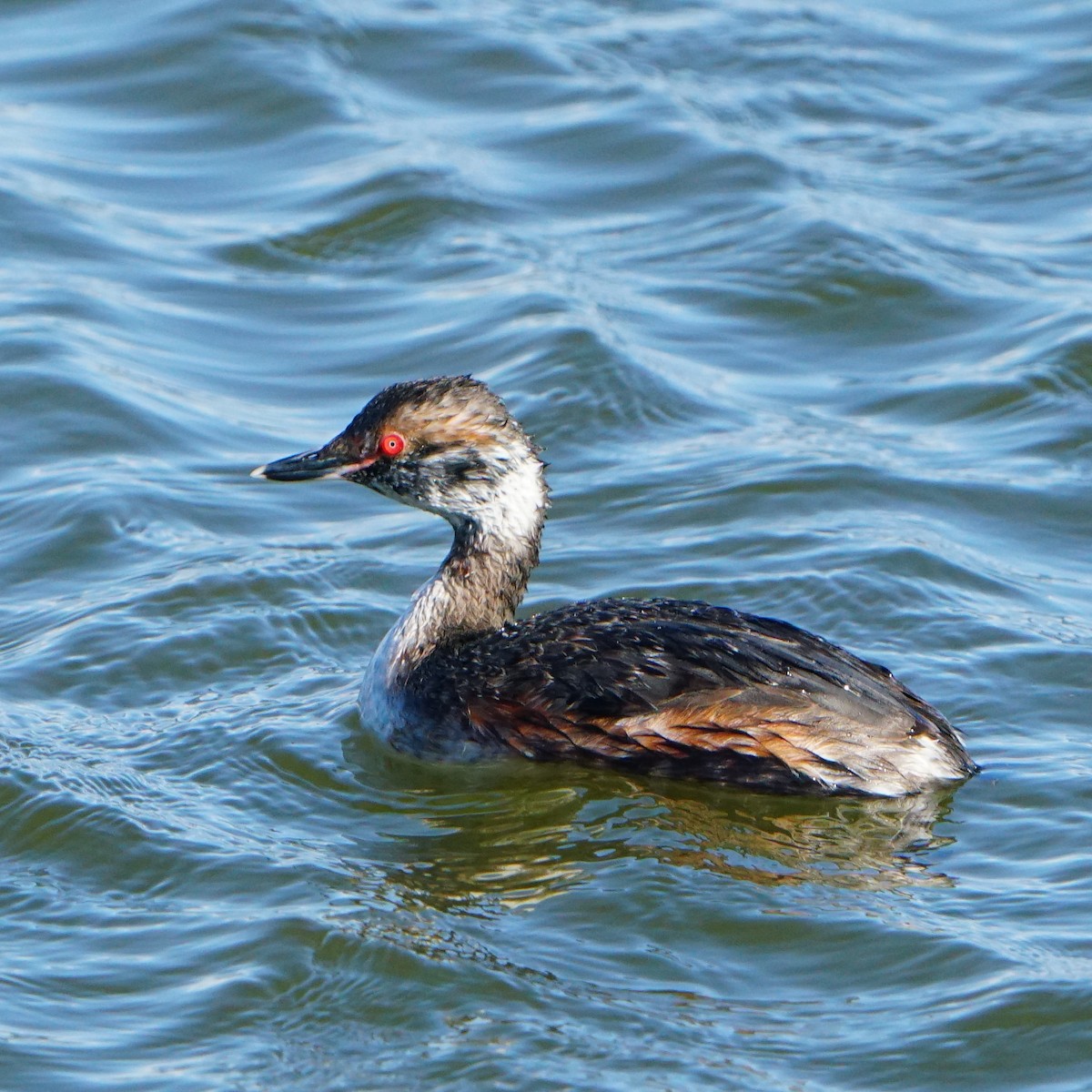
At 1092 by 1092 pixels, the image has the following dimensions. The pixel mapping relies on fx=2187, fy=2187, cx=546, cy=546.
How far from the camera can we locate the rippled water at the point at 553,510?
6.27 metres

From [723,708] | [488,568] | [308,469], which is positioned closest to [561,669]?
[723,708]

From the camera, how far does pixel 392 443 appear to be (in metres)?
8.30

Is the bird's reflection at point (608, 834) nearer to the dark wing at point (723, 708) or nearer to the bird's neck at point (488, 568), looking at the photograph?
the dark wing at point (723, 708)

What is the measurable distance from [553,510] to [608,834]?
2977mm

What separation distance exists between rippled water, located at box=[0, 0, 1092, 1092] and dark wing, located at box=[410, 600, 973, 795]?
0.14 meters

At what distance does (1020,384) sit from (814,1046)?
5.80 meters

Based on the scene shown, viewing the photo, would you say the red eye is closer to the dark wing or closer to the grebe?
the grebe

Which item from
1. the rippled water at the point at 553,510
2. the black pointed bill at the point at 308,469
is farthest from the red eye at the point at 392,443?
the rippled water at the point at 553,510

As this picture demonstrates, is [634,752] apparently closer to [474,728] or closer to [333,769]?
[474,728]

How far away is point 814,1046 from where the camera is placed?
235 inches

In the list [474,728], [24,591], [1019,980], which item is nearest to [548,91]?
[24,591]

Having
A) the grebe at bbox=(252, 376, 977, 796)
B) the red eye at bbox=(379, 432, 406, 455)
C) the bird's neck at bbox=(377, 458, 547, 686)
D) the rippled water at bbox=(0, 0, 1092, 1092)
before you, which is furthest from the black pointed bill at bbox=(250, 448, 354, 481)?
the rippled water at bbox=(0, 0, 1092, 1092)

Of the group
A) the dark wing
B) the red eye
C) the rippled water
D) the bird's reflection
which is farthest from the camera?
the red eye

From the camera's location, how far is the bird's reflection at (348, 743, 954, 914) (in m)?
6.93
